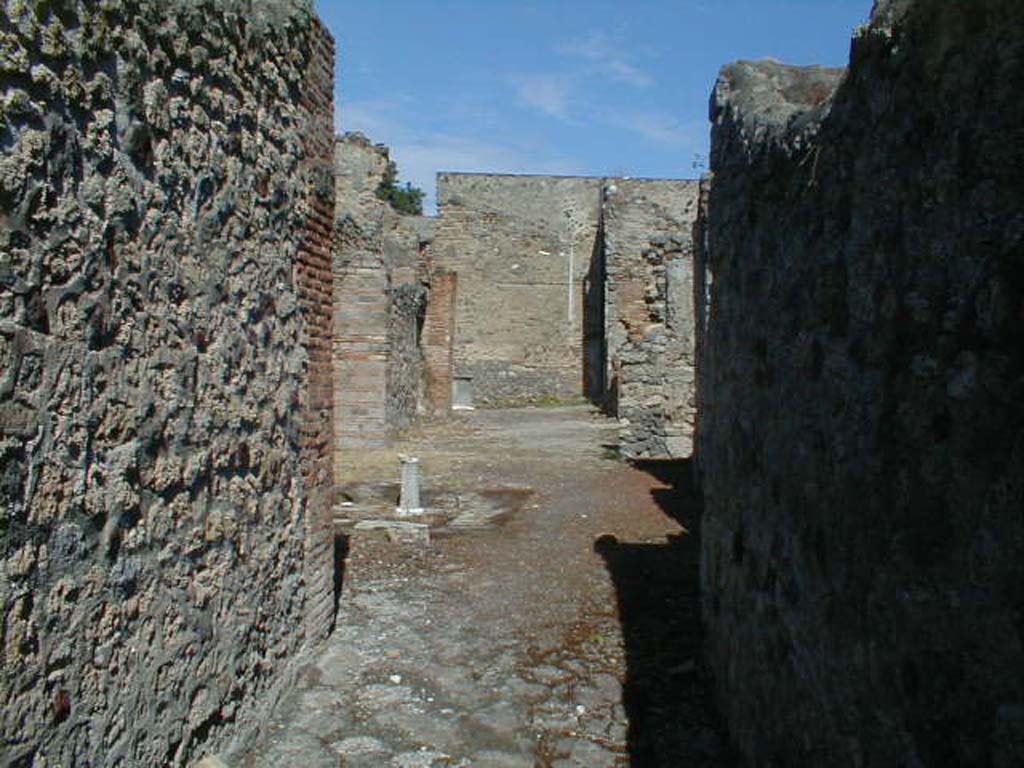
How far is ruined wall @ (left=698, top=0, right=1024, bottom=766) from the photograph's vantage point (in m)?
1.66

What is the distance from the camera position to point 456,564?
712 centimetres

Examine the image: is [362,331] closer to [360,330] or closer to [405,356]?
[360,330]

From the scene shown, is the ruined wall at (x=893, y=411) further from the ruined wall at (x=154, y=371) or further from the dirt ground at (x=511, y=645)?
the ruined wall at (x=154, y=371)

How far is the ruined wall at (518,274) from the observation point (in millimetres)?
32781

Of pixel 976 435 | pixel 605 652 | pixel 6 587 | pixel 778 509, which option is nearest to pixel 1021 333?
pixel 976 435

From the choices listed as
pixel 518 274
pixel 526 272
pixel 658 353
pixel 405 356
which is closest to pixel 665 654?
pixel 658 353

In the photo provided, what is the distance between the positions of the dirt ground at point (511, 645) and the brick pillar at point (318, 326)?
1.62 ft

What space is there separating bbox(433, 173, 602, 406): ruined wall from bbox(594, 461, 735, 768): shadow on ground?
24420mm

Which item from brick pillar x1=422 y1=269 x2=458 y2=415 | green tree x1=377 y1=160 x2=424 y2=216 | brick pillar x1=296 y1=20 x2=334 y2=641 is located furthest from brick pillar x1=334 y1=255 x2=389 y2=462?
green tree x1=377 y1=160 x2=424 y2=216

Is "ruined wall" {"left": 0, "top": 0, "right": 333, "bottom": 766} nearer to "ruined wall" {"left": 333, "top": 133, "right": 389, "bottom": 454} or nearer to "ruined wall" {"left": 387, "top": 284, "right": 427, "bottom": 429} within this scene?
"ruined wall" {"left": 333, "top": 133, "right": 389, "bottom": 454}

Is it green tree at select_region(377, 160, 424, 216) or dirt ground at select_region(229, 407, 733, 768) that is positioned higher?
green tree at select_region(377, 160, 424, 216)

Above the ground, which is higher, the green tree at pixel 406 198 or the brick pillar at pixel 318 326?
the green tree at pixel 406 198

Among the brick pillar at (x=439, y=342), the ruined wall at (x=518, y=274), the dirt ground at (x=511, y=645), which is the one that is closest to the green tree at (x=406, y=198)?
the ruined wall at (x=518, y=274)

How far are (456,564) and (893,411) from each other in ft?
17.4
